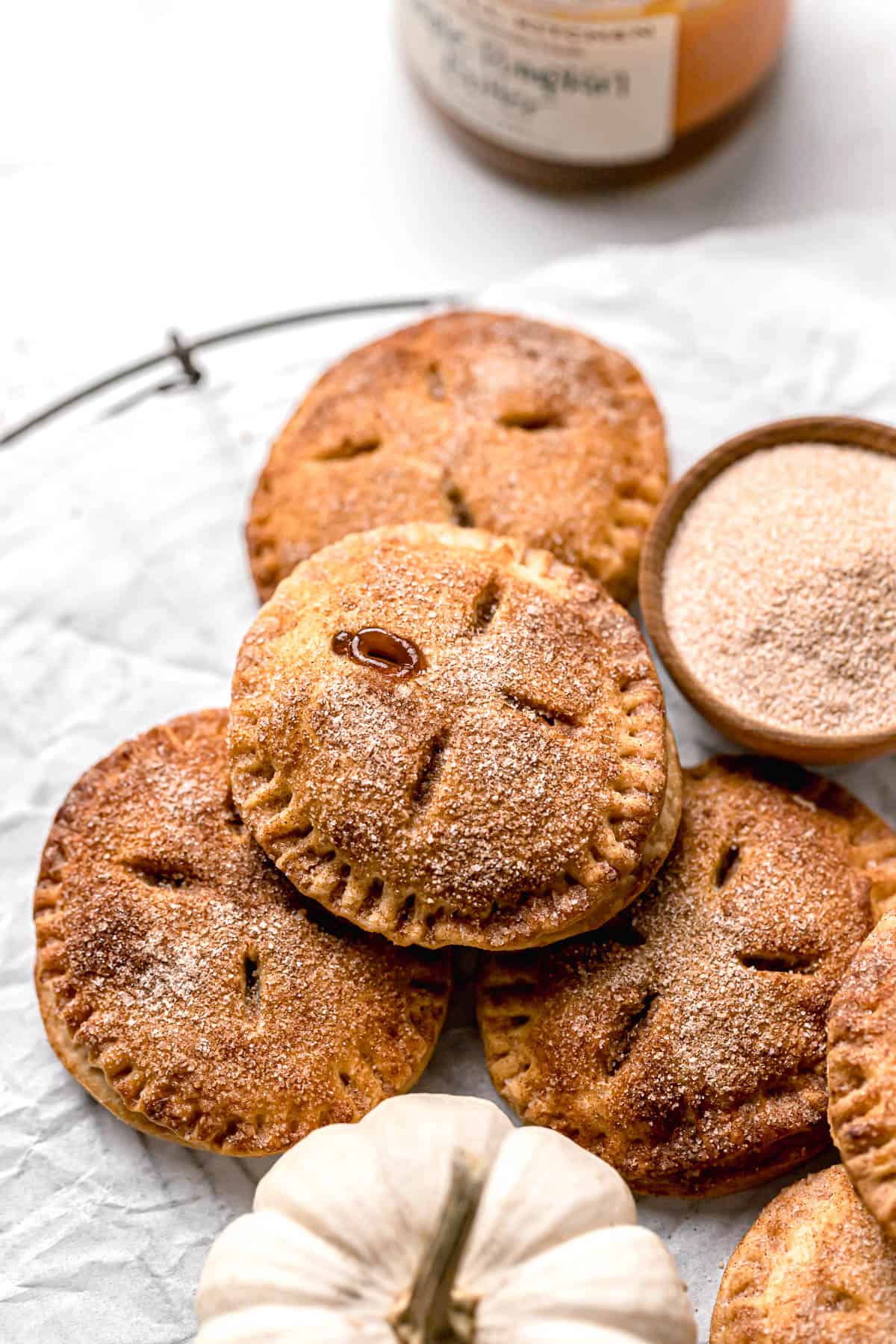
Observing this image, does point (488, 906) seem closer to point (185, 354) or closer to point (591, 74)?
point (185, 354)

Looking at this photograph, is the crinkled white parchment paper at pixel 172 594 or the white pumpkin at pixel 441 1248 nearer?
the white pumpkin at pixel 441 1248

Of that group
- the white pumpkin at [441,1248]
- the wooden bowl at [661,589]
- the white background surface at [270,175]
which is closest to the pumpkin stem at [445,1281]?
the white pumpkin at [441,1248]

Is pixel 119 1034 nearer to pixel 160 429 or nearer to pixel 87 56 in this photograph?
pixel 160 429

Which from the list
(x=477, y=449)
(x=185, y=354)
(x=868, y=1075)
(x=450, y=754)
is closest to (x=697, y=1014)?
(x=868, y=1075)

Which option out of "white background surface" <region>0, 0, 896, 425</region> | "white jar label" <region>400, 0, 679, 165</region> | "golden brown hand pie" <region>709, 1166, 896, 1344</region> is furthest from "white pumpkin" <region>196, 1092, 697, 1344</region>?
"white jar label" <region>400, 0, 679, 165</region>

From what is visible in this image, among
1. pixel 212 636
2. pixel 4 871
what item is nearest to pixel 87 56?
pixel 212 636

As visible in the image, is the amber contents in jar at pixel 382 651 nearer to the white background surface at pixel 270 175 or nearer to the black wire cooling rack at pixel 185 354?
the black wire cooling rack at pixel 185 354
